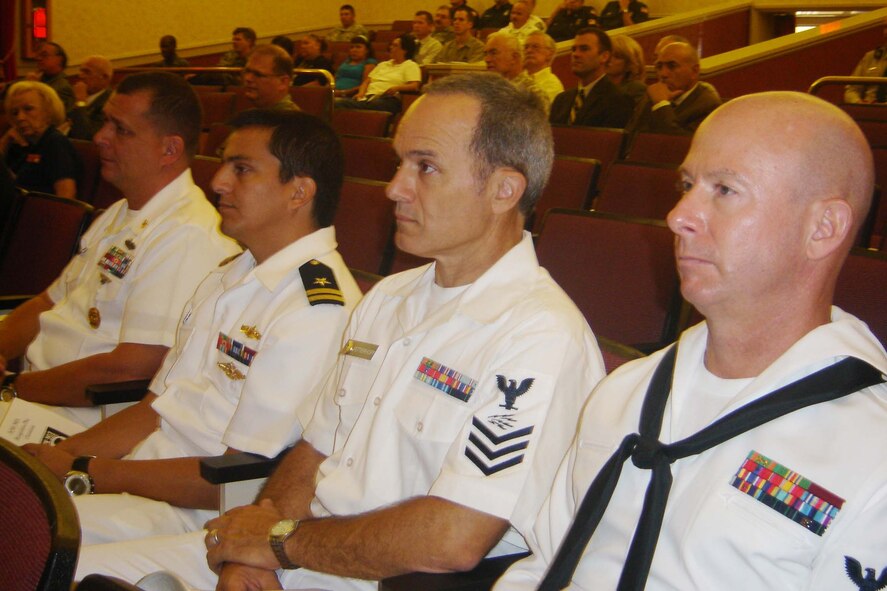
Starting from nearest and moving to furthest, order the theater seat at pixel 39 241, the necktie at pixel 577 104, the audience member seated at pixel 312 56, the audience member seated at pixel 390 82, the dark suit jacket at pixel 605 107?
the theater seat at pixel 39 241
the dark suit jacket at pixel 605 107
the necktie at pixel 577 104
the audience member seated at pixel 390 82
the audience member seated at pixel 312 56

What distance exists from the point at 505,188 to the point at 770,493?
0.81 metres

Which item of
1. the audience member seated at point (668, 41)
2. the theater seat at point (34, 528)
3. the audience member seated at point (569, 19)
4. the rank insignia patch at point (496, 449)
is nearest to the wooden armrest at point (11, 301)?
the theater seat at point (34, 528)

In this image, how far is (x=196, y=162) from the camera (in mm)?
3961

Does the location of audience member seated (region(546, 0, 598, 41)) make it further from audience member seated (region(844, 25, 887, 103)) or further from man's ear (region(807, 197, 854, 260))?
man's ear (region(807, 197, 854, 260))

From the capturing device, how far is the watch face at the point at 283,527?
1549mm

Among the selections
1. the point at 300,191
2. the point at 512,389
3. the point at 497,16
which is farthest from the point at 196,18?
the point at 512,389

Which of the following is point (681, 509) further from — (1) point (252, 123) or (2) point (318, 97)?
(2) point (318, 97)

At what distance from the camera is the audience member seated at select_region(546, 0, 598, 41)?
33.2ft

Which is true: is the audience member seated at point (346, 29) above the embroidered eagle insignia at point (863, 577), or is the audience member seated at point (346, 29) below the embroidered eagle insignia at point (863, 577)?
above

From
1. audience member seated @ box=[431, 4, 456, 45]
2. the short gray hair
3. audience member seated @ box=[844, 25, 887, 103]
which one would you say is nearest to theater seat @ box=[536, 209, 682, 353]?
the short gray hair

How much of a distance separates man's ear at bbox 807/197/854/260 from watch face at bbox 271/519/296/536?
3.19 ft

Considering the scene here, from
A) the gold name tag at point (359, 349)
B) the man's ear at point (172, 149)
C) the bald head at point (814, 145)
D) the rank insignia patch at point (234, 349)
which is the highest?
the bald head at point (814, 145)

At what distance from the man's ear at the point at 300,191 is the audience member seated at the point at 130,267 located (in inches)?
16.2

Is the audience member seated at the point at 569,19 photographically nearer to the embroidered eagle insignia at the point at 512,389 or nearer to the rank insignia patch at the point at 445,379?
the rank insignia patch at the point at 445,379
